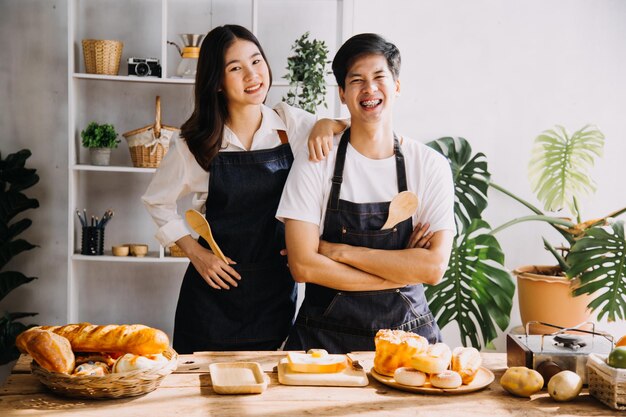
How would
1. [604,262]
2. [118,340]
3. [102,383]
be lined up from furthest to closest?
[604,262]
[118,340]
[102,383]

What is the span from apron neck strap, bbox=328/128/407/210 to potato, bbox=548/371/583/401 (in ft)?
2.71

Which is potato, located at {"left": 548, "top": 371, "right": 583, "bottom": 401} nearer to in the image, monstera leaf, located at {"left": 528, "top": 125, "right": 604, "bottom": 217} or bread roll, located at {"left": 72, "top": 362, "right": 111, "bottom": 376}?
bread roll, located at {"left": 72, "top": 362, "right": 111, "bottom": 376}

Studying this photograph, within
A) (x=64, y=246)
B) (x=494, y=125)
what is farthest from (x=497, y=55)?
(x=64, y=246)

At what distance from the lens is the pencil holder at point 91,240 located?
400cm

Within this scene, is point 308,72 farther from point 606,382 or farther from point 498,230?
point 606,382

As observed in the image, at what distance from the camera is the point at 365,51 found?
2.33 meters

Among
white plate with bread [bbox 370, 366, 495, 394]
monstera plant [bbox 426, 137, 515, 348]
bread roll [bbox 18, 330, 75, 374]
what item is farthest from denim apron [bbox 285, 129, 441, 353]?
monstera plant [bbox 426, 137, 515, 348]

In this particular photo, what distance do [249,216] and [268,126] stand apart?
0.33m

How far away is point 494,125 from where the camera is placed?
449cm

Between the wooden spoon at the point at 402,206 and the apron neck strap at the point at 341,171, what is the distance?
0.09m

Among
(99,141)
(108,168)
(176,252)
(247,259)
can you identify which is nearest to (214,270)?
(247,259)

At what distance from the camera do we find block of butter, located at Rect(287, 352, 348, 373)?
6.07 feet

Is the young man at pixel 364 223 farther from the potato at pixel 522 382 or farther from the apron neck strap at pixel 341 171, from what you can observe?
the potato at pixel 522 382

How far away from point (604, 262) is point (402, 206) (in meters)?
1.67
